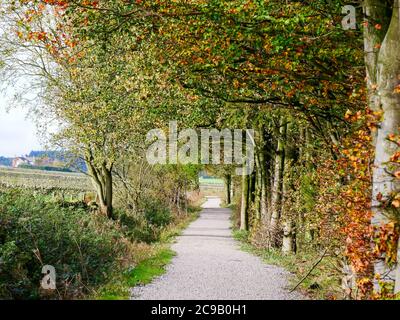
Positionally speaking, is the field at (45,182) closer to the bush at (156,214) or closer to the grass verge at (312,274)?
the bush at (156,214)

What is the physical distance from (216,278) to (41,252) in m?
4.56

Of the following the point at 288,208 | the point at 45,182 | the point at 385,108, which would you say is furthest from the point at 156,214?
the point at 385,108

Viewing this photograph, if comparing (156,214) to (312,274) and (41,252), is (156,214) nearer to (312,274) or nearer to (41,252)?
(312,274)

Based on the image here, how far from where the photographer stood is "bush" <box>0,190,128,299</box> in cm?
1059

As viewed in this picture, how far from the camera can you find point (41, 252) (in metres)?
12.0

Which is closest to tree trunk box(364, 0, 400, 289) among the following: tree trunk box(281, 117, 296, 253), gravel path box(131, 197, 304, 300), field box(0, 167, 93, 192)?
gravel path box(131, 197, 304, 300)

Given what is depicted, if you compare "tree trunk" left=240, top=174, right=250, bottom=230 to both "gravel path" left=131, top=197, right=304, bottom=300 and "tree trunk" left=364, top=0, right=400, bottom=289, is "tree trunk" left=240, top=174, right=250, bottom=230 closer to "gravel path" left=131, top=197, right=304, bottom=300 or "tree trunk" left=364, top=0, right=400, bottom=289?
"gravel path" left=131, top=197, right=304, bottom=300

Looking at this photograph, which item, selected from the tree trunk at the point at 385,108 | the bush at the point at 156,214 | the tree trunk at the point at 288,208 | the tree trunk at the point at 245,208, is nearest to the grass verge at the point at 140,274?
the tree trunk at the point at 288,208

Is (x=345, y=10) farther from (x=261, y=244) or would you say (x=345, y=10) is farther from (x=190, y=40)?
(x=261, y=244)

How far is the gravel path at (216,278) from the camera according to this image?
453 inches

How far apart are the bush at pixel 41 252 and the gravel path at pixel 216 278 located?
147 centimetres

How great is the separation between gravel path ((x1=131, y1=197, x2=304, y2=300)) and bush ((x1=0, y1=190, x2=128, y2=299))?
1.47 metres

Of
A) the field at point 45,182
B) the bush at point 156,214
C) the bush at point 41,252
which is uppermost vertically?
the field at point 45,182
